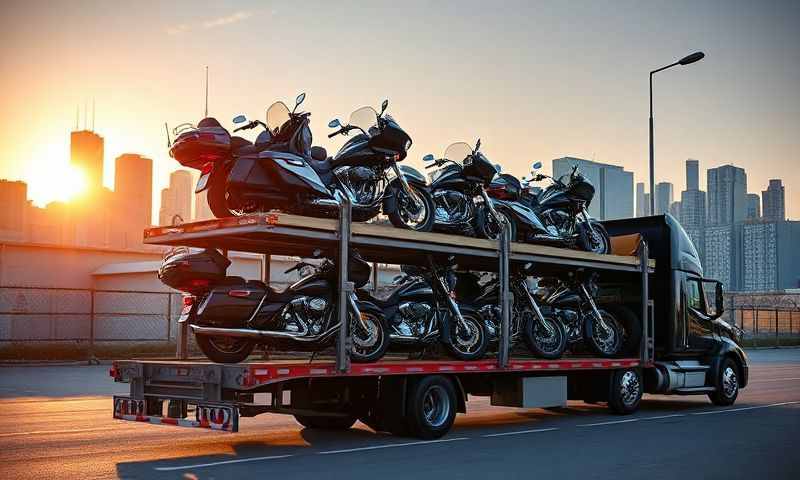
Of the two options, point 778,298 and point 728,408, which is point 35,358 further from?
point 778,298

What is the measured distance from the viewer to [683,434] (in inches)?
494

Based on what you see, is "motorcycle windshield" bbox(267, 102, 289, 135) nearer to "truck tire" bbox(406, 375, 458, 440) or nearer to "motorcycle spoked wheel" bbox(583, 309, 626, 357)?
"truck tire" bbox(406, 375, 458, 440)

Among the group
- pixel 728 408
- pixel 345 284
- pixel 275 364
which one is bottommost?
pixel 728 408

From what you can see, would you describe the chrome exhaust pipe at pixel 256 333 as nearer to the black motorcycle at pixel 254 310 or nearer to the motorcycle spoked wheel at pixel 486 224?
the black motorcycle at pixel 254 310

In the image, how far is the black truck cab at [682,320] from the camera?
53.7 feet

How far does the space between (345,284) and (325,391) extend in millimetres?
1370

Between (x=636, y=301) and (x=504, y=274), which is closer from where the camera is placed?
(x=504, y=274)

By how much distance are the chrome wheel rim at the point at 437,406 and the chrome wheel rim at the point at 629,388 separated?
4278 millimetres

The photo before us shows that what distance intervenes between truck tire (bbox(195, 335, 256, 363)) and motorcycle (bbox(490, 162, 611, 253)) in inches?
205

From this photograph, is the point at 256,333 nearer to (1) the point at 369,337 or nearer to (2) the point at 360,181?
(1) the point at 369,337

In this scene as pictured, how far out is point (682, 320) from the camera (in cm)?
1653

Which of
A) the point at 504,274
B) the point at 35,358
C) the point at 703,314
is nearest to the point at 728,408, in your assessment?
the point at 703,314

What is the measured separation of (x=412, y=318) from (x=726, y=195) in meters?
103

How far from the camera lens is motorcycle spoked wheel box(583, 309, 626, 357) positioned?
15453 mm
